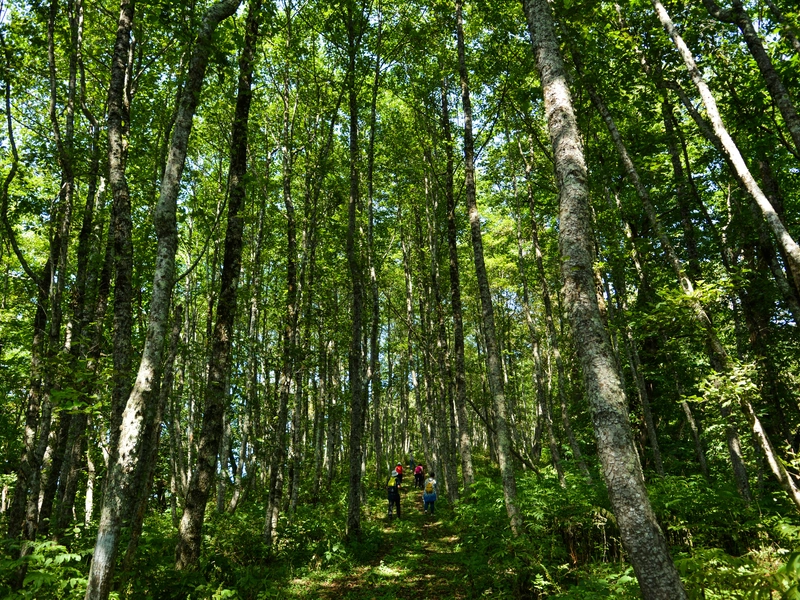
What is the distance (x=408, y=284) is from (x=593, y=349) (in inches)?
726

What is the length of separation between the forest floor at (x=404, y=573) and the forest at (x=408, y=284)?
107 millimetres

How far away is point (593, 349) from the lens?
167 inches

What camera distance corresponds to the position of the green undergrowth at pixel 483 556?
5.56 m

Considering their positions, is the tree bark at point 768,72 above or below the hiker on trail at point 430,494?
above

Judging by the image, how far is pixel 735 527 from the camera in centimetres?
777

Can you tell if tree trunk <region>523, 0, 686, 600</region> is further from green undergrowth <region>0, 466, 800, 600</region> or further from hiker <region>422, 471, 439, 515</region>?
hiker <region>422, 471, 439, 515</region>

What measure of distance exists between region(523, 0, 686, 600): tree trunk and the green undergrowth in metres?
1.05

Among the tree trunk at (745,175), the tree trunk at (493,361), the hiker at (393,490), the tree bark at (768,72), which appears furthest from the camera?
the hiker at (393,490)

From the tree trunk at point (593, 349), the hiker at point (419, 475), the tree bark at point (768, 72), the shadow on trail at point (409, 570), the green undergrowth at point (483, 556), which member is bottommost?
the shadow on trail at point (409, 570)

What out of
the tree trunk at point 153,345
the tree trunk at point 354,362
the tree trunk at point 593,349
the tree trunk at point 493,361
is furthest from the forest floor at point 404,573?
the tree trunk at point 593,349

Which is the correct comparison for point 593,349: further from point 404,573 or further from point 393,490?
point 393,490

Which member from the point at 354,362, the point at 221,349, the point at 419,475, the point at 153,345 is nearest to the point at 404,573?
the point at 354,362

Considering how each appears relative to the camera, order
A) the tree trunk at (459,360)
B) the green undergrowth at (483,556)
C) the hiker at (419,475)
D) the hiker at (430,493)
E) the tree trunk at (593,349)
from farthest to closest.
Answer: the hiker at (419,475) < the hiker at (430,493) < the tree trunk at (459,360) < the green undergrowth at (483,556) < the tree trunk at (593,349)

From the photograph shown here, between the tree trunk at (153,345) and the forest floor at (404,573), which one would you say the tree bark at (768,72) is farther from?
the forest floor at (404,573)
